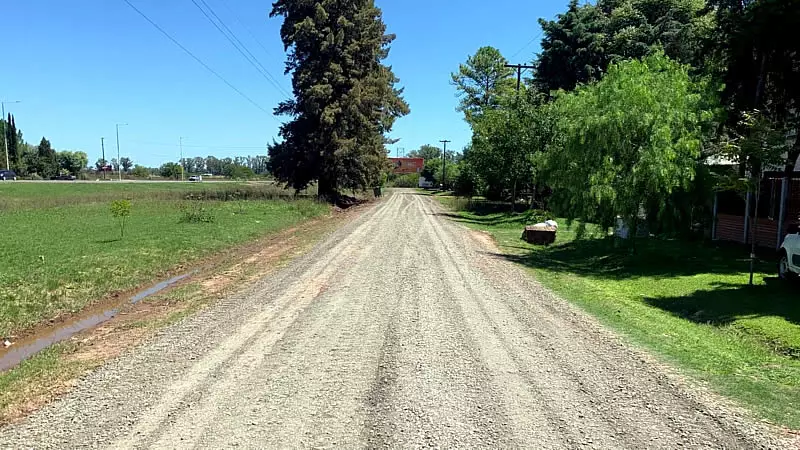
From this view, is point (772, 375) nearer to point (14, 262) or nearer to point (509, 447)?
point (509, 447)

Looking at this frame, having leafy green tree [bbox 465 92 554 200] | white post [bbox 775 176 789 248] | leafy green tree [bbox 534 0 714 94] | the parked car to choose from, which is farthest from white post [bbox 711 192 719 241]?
leafy green tree [bbox 534 0 714 94]

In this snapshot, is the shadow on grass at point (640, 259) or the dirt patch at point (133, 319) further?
the shadow on grass at point (640, 259)

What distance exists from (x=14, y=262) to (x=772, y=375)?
50.8 ft

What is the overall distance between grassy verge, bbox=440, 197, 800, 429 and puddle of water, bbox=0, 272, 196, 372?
27.2 feet

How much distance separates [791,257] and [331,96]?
33138 mm

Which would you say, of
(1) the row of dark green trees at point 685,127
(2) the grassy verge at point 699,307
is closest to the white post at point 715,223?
(2) the grassy verge at point 699,307

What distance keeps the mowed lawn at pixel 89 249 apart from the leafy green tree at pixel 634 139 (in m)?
11.7

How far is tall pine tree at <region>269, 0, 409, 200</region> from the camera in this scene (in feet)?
129

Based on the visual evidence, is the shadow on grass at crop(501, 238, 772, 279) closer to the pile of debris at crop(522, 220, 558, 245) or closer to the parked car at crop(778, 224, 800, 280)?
the pile of debris at crop(522, 220, 558, 245)

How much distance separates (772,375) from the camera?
20.1 feet

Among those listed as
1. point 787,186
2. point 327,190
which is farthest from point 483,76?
point 787,186

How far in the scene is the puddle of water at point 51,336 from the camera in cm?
735

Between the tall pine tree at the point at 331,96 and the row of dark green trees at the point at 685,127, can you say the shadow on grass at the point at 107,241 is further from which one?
the tall pine tree at the point at 331,96

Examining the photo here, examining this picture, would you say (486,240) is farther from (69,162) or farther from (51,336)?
(69,162)
